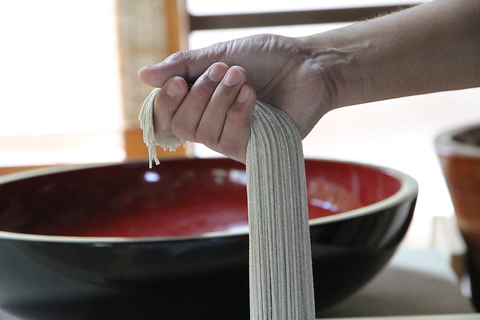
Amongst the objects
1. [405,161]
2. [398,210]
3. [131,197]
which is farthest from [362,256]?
[405,161]

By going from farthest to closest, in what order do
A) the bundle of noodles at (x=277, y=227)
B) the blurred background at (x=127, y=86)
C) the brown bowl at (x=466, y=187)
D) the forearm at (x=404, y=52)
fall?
1. the blurred background at (x=127, y=86)
2. the brown bowl at (x=466, y=187)
3. the forearm at (x=404, y=52)
4. the bundle of noodles at (x=277, y=227)

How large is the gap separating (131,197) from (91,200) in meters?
0.05

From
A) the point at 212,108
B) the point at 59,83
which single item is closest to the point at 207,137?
the point at 212,108

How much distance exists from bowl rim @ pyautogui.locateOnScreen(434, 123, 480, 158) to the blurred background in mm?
1236

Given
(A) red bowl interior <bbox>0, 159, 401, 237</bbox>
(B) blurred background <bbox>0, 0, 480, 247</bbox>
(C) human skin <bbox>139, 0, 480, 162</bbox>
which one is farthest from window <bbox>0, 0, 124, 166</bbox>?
(C) human skin <bbox>139, 0, 480, 162</bbox>

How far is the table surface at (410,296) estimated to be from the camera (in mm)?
518

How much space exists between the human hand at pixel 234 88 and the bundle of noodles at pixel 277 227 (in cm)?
3

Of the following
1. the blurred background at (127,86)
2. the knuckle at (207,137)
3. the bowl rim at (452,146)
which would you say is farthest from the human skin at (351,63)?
the blurred background at (127,86)

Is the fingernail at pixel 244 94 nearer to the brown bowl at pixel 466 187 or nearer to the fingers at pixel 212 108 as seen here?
the fingers at pixel 212 108

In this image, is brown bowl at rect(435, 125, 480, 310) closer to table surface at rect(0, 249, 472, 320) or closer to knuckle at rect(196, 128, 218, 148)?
table surface at rect(0, 249, 472, 320)

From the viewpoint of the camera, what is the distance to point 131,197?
2.36ft

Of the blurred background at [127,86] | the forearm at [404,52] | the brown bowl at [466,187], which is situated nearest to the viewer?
the forearm at [404,52]

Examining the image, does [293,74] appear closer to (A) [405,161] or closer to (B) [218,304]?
(B) [218,304]

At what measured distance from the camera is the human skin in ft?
1.48
